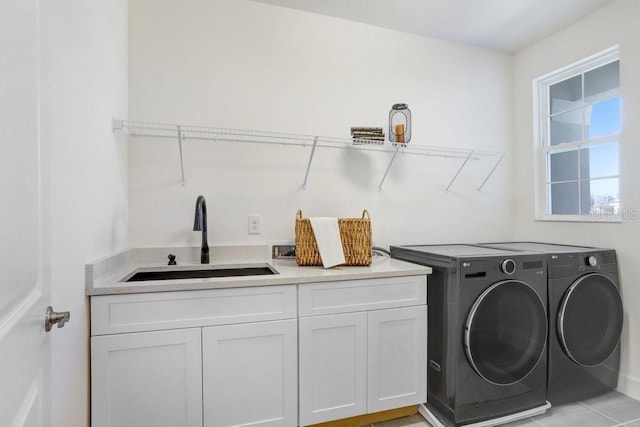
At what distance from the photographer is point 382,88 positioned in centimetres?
231

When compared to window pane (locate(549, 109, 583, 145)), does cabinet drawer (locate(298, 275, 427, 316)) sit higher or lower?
lower

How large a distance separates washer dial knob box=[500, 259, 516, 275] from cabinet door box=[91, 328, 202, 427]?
155 cm

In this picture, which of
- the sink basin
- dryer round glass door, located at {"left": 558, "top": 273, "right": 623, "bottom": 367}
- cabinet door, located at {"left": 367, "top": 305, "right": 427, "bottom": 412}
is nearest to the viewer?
cabinet door, located at {"left": 367, "top": 305, "right": 427, "bottom": 412}

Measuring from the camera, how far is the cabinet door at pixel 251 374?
4.54 feet

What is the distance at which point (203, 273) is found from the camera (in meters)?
1.81

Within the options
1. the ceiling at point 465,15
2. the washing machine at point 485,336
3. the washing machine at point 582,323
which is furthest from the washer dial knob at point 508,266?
the ceiling at point 465,15

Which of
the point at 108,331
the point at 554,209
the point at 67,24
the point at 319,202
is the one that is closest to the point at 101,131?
the point at 67,24

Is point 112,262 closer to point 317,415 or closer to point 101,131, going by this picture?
point 101,131

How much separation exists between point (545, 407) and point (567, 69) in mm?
2298

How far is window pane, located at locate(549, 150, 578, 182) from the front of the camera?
7.77 ft

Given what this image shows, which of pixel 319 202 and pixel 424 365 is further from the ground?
pixel 319 202

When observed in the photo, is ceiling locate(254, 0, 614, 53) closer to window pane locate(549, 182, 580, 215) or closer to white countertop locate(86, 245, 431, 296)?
window pane locate(549, 182, 580, 215)

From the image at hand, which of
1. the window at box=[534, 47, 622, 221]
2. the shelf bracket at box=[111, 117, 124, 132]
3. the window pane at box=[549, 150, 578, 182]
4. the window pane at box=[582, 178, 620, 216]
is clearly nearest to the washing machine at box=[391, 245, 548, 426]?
the window pane at box=[582, 178, 620, 216]

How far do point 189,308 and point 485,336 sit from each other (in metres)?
1.47
